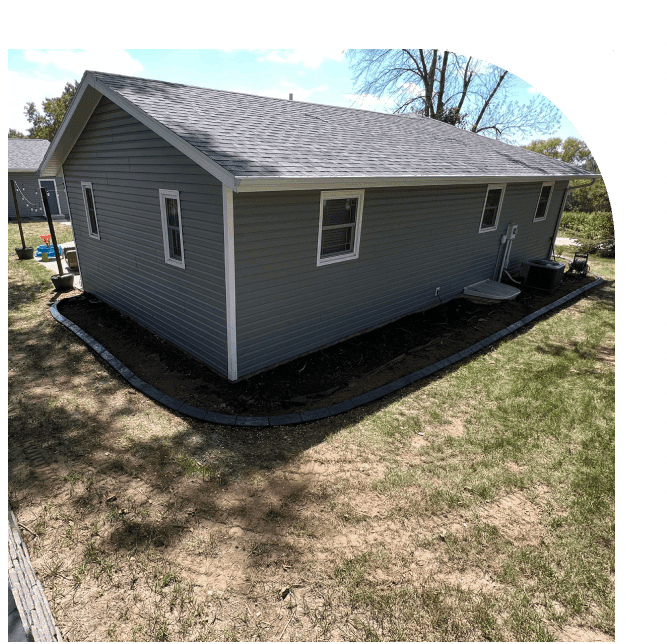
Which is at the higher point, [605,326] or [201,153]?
[201,153]

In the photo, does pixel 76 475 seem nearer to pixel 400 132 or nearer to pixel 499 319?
pixel 499 319

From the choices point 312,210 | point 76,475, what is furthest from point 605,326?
point 76,475

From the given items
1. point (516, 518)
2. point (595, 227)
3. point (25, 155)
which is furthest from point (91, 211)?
point (595, 227)

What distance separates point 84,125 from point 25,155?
21.4 metres

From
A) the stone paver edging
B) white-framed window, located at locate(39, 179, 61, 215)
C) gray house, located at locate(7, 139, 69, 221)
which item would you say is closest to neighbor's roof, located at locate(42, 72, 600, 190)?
the stone paver edging

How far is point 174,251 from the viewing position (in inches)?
280

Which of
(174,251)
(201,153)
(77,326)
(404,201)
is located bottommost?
(77,326)

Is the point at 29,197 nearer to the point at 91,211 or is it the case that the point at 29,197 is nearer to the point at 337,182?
the point at 91,211

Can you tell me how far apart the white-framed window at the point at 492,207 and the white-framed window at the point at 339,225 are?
4.78 m

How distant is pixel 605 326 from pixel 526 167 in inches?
192

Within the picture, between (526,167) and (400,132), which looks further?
(526,167)

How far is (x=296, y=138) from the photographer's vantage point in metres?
6.90

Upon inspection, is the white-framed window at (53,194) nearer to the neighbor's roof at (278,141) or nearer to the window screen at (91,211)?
the neighbor's roof at (278,141)

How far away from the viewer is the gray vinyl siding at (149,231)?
606 cm
